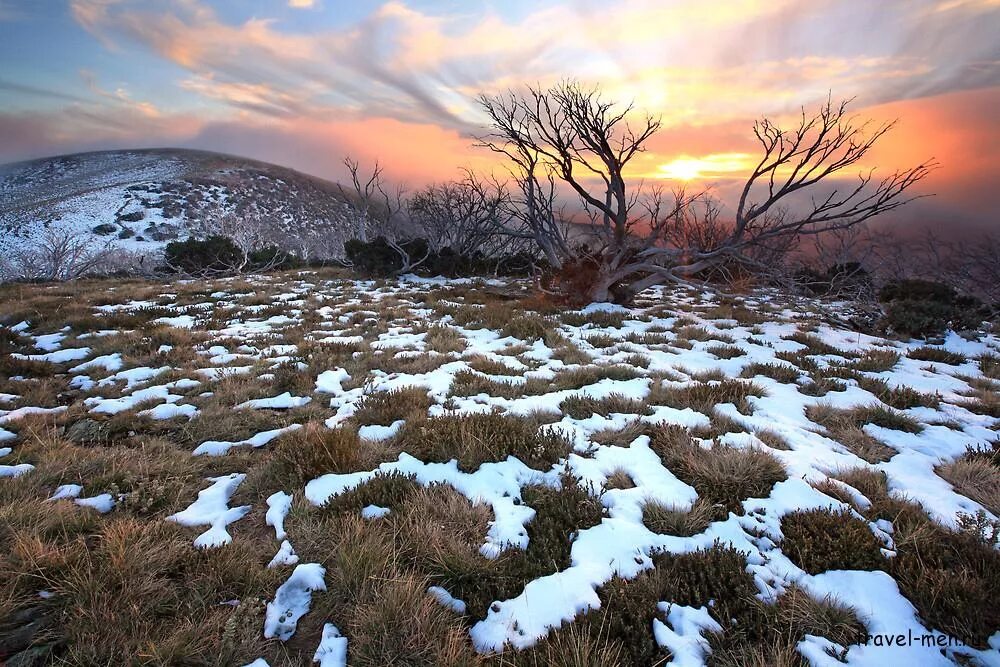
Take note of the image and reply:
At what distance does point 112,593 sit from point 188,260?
27.8 m

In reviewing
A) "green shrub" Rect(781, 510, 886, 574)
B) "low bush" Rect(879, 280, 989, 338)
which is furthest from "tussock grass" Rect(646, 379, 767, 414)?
"low bush" Rect(879, 280, 989, 338)

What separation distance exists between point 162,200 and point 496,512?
76.5m

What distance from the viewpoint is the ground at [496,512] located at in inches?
87.4

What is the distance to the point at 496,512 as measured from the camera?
3314 millimetres

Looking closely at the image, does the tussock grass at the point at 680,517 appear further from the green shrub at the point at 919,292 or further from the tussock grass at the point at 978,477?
the green shrub at the point at 919,292

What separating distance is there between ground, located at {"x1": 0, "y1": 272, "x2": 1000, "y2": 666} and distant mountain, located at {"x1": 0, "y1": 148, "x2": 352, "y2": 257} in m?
40.8

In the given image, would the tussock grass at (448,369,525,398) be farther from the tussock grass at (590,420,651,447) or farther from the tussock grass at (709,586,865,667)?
the tussock grass at (709,586,865,667)

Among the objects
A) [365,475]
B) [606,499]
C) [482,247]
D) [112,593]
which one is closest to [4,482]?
[112,593]

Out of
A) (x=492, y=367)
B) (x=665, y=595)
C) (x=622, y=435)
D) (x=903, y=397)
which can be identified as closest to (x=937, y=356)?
(x=903, y=397)

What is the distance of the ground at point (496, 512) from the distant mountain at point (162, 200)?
1605 inches

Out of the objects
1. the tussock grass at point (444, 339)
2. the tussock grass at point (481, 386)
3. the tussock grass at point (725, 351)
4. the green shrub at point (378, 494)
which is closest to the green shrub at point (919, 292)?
the tussock grass at point (725, 351)

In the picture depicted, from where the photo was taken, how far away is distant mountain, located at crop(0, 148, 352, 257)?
50688 millimetres

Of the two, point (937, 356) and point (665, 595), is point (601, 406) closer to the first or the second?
point (665, 595)

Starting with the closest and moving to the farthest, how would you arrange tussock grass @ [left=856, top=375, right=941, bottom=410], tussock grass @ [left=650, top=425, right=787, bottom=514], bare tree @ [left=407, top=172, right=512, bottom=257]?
tussock grass @ [left=650, top=425, right=787, bottom=514]
tussock grass @ [left=856, top=375, right=941, bottom=410]
bare tree @ [left=407, top=172, right=512, bottom=257]
